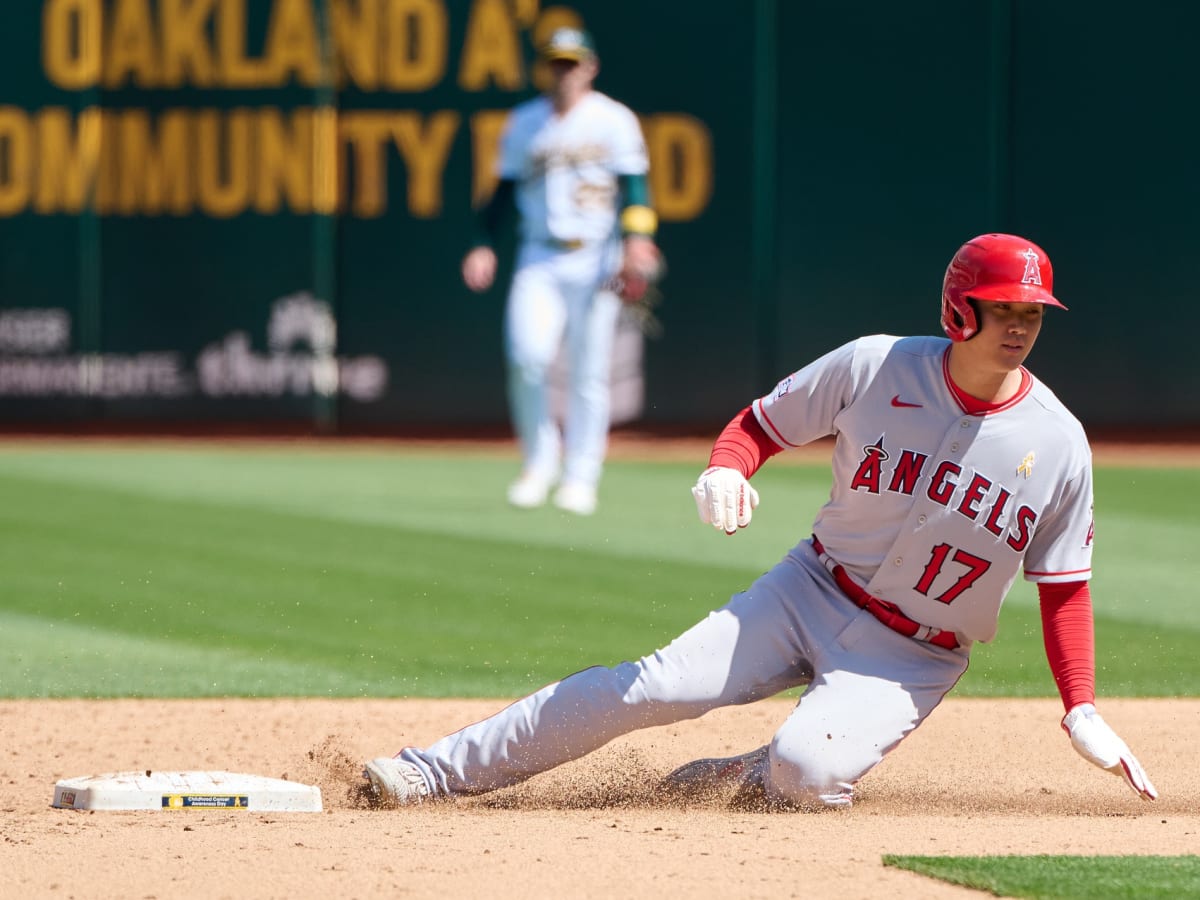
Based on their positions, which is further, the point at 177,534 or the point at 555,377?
the point at 555,377

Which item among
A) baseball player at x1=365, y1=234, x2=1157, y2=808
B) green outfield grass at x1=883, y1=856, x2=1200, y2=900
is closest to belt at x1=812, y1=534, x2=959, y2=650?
baseball player at x1=365, y1=234, x2=1157, y2=808

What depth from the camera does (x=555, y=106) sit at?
391 inches

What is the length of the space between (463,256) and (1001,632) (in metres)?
7.46

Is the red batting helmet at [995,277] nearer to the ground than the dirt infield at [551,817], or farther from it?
farther from it

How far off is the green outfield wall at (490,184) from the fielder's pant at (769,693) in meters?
9.29

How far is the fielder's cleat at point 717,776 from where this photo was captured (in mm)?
4566

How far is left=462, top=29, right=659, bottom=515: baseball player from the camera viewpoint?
964 centimetres

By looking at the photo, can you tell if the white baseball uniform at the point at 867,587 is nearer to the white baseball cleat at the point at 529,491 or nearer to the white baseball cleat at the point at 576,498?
the white baseball cleat at the point at 576,498

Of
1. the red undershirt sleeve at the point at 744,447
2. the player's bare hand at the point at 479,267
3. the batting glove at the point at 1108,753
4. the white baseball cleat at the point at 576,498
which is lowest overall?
the white baseball cleat at the point at 576,498

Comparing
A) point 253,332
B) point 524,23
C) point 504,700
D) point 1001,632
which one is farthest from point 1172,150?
point 504,700

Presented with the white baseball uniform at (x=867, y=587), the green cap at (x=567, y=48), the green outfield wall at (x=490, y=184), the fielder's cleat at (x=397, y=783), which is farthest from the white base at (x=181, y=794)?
the green outfield wall at (x=490, y=184)

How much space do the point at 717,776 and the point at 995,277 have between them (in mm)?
1365

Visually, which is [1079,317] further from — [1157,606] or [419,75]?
[1157,606]

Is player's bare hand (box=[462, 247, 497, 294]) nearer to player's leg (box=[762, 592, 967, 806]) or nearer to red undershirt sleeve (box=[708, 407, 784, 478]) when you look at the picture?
red undershirt sleeve (box=[708, 407, 784, 478])
